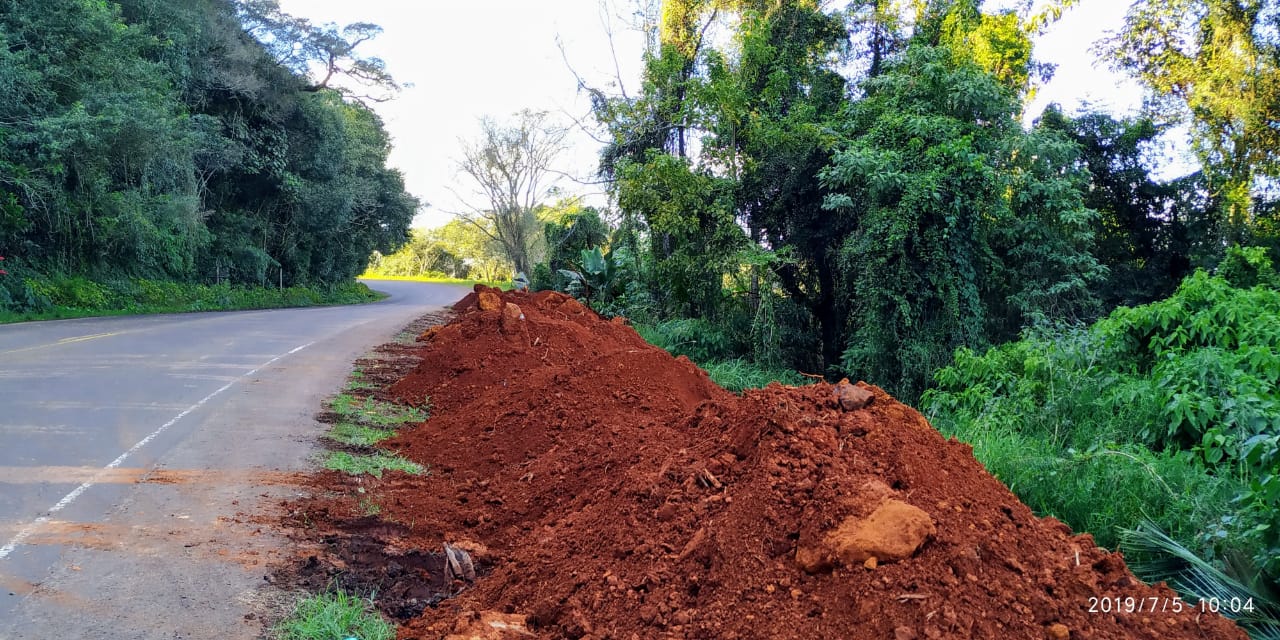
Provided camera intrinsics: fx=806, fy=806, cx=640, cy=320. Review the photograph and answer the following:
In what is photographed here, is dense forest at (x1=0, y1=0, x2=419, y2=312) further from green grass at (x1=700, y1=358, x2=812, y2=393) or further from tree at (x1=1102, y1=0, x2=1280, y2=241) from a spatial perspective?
tree at (x1=1102, y1=0, x2=1280, y2=241)

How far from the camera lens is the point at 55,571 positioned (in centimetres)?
480

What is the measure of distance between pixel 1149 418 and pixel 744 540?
6525 mm

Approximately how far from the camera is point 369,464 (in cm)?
769

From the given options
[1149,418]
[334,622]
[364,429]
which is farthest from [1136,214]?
[334,622]

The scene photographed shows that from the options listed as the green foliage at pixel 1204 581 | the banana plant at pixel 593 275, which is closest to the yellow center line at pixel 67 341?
the banana plant at pixel 593 275

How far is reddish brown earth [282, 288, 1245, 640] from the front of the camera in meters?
3.55

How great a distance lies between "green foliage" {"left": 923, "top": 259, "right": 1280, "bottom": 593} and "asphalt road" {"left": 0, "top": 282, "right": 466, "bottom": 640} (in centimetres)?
581

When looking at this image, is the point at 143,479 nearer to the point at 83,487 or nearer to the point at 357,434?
the point at 83,487

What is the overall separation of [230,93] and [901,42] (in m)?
24.7

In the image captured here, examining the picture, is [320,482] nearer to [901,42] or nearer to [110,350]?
[110,350]

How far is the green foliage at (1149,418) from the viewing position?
5.64 m

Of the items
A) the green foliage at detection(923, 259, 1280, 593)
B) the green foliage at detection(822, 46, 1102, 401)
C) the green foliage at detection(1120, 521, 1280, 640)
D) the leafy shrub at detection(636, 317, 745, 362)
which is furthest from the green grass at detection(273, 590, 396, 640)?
the leafy shrub at detection(636, 317, 745, 362)

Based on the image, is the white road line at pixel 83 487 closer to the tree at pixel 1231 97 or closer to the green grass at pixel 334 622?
the green grass at pixel 334 622

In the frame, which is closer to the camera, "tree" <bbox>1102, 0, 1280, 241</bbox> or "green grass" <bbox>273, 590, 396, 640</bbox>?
"green grass" <bbox>273, 590, 396, 640</bbox>
